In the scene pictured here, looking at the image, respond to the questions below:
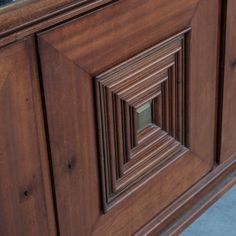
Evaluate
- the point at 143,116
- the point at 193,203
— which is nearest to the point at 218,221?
the point at 193,203

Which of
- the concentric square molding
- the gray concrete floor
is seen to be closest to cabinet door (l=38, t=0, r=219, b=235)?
the concentric square molding

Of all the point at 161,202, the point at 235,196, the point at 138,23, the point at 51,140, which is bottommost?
the point at 235,196

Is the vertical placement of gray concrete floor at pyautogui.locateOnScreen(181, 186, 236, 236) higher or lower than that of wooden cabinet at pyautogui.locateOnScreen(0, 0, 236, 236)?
lower

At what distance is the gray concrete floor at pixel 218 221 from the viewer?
4.24ft

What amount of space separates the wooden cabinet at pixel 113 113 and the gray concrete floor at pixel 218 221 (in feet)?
0.24

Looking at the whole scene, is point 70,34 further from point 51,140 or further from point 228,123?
point 228,123

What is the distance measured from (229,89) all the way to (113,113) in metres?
0.33

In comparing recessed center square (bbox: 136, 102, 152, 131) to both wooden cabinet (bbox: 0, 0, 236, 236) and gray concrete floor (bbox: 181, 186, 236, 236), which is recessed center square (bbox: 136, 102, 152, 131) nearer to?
wooden cabinet (bbox: 0, 0, 236, 236)

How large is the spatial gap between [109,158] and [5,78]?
0.27 meters

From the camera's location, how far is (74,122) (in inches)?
35.1

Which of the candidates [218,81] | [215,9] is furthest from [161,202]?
[215,9]

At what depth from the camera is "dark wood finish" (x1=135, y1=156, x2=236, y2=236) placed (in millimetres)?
1158

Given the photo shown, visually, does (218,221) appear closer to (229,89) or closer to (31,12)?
(229,89)

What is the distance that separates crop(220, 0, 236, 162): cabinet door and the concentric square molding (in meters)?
0.12
